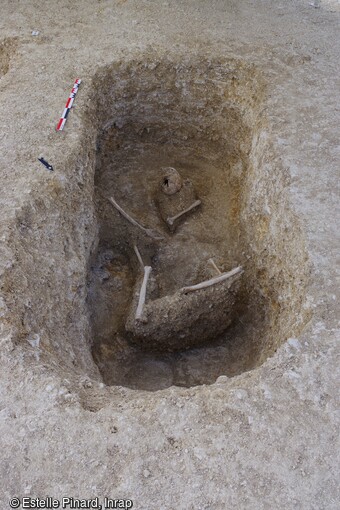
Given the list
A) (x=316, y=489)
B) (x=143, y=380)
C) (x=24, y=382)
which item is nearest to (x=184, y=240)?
(x=143, y=380)

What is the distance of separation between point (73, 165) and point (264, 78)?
2598 millimetres

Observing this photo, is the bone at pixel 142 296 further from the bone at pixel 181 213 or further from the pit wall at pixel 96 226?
the bone at pixel 181 213

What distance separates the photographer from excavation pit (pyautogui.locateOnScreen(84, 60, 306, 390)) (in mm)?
4410

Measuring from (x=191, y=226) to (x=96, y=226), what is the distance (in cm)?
145

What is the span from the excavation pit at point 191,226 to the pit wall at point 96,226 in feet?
0.07

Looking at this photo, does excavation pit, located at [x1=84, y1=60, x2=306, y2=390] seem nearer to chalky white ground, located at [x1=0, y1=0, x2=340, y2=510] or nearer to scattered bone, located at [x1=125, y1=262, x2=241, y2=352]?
scattered bone, located at [x1=125, y1=262, x2=241, y2=352]

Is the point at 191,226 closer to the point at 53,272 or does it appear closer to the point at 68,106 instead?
the point at 68,106

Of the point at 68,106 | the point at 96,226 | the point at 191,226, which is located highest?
the point at 68,106

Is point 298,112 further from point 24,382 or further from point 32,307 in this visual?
point 24,382

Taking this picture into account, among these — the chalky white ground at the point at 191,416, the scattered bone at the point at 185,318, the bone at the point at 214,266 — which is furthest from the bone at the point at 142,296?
the chalky white ground at the point at 191,416

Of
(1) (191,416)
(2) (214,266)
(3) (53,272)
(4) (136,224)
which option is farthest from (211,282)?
(1) (191,416)

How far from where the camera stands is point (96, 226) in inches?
194

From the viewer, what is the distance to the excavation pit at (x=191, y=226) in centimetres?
441

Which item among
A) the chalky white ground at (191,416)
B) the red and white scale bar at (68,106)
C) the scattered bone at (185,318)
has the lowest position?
the scattered bone at (185,318)
